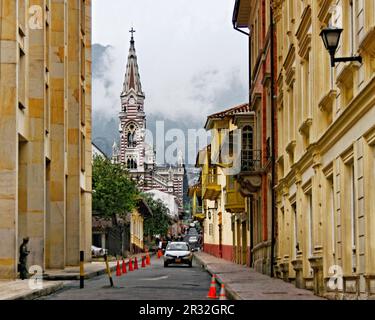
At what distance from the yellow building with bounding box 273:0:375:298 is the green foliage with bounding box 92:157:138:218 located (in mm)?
43957

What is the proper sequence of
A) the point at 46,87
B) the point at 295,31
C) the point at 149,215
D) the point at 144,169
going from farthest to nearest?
1. the point at 144,169
2. the point at 149,215
3. the point at 46,87
4. the point at 295,31

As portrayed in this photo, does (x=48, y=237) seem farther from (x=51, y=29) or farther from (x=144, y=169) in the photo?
(x=144, y=169)

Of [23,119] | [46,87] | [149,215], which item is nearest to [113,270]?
[46,87]

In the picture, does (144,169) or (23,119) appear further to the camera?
(144,169)

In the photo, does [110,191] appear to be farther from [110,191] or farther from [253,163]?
[253,163]

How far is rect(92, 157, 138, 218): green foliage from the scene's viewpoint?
7131cm

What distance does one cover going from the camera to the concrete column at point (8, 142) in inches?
1069

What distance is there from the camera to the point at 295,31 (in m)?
23.8

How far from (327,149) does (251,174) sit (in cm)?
1842

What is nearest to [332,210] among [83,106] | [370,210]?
[370,210]

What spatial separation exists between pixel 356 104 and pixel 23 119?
19.2 metres

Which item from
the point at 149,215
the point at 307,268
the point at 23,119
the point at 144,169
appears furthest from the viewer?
the point at 144,169

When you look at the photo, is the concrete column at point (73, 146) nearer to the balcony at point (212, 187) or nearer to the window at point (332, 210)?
the window at point (332, 210)

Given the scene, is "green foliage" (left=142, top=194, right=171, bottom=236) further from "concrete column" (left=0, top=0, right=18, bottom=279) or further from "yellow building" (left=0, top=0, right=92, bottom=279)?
"concrete column" (left=0, top=0, right=18, bottom=279)
